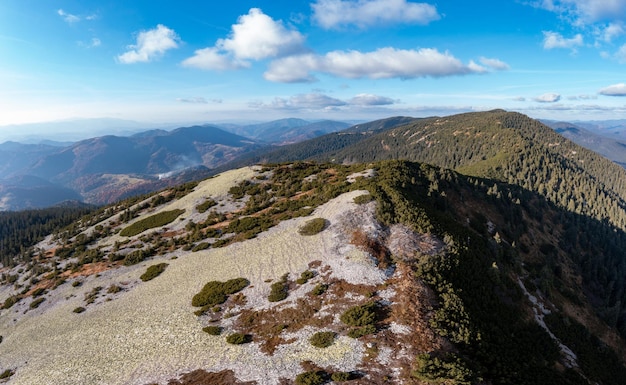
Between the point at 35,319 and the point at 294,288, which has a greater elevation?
the point at 294,288

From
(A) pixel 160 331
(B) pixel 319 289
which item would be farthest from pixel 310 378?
(A) pixel 160 331

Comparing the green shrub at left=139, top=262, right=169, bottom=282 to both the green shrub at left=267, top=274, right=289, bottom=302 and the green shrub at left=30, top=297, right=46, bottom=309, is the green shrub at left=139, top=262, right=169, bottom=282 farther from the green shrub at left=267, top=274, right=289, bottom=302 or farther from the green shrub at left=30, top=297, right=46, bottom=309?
the green shrub at left=267, top=274, right=289, bottom=302

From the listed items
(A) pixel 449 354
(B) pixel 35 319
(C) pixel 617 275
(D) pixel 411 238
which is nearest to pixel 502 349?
(A) pixel 449 354

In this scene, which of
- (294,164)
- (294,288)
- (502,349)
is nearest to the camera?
(502,349)

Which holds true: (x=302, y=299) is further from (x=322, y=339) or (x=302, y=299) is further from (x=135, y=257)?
(x=135, y=257)

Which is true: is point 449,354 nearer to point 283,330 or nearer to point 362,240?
point 283,330

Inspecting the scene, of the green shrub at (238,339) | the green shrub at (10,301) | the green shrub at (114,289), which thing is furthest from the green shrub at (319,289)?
the green shrub at (10,301)

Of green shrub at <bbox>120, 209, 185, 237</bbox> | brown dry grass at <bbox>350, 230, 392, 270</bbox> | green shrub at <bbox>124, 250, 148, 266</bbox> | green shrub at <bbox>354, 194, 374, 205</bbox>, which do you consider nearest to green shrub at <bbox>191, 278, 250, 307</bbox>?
brown dry grass at <bbox>350, 230, 392, 270</bbox>
